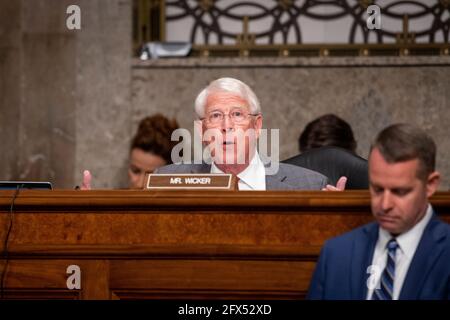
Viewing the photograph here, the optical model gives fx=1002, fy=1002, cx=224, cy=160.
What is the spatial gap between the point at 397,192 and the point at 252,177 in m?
1.35

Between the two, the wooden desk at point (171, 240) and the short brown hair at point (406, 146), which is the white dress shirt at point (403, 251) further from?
the wooden desk at point (171, 240)

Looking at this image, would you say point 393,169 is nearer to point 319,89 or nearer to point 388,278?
point 388,278

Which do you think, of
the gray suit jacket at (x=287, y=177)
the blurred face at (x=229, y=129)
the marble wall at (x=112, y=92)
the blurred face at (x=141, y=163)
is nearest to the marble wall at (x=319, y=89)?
the marble wall at (x=112, y=92)

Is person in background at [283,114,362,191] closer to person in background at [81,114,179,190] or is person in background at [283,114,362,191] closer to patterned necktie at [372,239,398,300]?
person in background at [81,114,179,190]

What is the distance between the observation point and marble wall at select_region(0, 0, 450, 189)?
652 centimetres

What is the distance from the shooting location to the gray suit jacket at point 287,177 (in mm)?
4266

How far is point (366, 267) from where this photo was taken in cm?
305

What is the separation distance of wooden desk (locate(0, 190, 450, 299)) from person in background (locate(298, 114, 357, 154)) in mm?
1932

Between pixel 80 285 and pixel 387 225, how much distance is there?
45.8 inches

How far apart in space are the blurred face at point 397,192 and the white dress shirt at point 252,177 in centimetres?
128

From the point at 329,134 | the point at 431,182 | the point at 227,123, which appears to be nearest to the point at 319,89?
the point at 329,134

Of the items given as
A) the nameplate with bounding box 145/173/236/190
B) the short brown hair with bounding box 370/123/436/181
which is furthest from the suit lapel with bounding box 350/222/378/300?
the nameplate with bounding box 145/173/236/190
